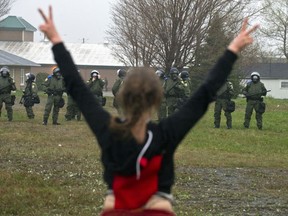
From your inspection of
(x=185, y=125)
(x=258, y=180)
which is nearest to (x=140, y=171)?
(x=185, y=125)

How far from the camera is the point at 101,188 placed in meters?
10.9

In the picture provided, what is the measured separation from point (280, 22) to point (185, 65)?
37.2 metres

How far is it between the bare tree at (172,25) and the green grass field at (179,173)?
12.3 meters

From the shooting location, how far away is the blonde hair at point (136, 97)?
3715 millimetres

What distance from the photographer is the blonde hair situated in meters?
3.71

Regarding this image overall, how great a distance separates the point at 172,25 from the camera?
111ft

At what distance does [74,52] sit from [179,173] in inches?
2797

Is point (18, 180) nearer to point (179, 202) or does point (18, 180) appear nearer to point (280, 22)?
point (179, 202)

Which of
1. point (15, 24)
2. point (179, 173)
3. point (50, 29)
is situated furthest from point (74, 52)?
point (50, 29)

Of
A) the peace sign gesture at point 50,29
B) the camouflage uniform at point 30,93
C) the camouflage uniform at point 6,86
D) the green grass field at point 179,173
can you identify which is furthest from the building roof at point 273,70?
the peace sign gesture at point 50,29

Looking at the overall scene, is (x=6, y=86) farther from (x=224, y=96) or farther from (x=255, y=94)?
(x=255, y=94)

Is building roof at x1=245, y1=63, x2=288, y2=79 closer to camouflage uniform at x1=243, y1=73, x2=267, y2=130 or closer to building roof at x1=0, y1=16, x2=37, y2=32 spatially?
building roof at x1=0, y1=16, x2=37, y2=32

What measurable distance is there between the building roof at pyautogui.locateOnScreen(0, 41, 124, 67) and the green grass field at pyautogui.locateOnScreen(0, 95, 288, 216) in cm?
Result: 5836

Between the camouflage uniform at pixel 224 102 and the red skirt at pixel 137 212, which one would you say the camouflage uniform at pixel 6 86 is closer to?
the camouflage uniform at pixel 224 102
